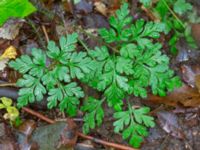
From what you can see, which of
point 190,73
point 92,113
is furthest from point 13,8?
point 190,73

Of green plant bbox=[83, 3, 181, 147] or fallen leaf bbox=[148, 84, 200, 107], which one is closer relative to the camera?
green plant bbox=[83, 3, 181, 147]

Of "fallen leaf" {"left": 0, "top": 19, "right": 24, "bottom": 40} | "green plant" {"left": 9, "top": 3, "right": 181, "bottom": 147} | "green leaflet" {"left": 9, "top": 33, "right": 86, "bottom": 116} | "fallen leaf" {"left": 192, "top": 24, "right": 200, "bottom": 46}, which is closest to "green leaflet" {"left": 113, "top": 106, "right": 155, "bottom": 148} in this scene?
"green plant" {"left": 9, "top": 3, "right": 181, "bottom": 147}

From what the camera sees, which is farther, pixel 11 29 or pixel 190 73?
pixel 11 29

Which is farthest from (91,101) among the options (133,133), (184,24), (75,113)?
(184,24)

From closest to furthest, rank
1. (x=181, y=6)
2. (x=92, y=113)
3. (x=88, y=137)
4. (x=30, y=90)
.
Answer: (x=30, y=90)
(x=92, y=113)
(x=88, y=137)
(x=181, y=6)

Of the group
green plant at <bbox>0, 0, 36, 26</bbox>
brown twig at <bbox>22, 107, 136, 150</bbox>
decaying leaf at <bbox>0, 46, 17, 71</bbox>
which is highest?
green plant at <bbox>0, 0, 36, 26</bbox>

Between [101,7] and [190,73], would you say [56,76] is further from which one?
[190,73]

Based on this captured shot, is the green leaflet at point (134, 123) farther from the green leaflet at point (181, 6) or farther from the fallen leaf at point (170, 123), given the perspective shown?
the green leaflet at point (181, 6)

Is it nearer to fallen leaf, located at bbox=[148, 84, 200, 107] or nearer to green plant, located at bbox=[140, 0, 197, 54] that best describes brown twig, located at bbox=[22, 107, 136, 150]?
fallen leaf, located at bbox=[148, 84, 200, 107]

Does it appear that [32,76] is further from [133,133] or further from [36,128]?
[133,133]
